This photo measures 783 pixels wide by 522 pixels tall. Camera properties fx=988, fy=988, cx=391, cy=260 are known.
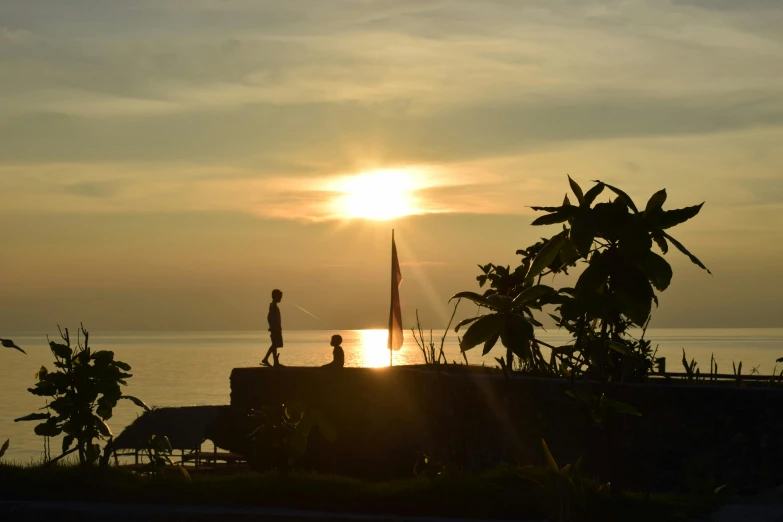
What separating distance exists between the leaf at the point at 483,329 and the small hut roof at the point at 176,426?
100 ft

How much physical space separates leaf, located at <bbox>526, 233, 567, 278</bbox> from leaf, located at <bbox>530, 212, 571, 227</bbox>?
0.23 meters

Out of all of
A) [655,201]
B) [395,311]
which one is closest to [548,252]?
[655,201]

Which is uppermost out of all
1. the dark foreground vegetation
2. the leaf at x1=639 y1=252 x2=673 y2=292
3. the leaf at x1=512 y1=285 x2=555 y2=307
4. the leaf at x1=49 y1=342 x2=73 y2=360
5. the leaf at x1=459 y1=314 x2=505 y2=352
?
the leaf at x1=639 y1=252 x2=673 y2=292

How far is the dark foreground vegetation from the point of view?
11445mm

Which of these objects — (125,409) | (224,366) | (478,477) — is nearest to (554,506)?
(478,477)

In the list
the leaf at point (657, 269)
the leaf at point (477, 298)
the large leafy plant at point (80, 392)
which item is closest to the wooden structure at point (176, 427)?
the large leafy plant at point (80, 392)

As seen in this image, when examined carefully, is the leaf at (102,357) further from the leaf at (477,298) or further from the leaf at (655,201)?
the leaf at (655,201)

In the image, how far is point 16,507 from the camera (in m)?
11.4

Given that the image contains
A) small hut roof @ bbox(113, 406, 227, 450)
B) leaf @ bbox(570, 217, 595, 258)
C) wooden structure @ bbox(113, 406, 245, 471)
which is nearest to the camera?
leaf @ bbox(570, 217, 595, 258)

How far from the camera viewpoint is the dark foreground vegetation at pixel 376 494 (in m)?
11.4

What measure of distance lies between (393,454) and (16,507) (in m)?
14.7

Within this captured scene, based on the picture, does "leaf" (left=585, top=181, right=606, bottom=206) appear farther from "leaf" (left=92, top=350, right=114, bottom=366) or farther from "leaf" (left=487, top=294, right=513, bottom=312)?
"leaf" (left=92, top=350, right=114, bottom=366)

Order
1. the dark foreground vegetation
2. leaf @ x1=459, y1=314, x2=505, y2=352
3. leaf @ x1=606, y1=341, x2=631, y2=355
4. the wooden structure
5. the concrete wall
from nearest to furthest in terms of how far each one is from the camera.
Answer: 1. leaf @ x1=459, y1=314, x2=505, y2=352
2. leaf @ x1=606, y1=341, x2=631, y2=355
3. the dark foreground vegetation
4. the concrete wall
5. the wooden structure

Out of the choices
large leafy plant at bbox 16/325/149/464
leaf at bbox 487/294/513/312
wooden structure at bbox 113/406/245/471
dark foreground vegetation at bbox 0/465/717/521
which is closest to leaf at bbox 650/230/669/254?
leaf at bbox 487/294/513/312
